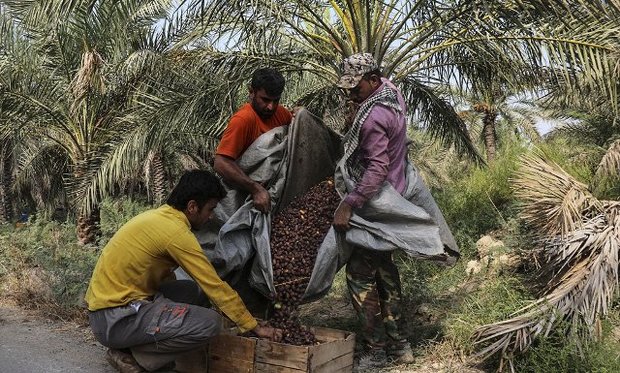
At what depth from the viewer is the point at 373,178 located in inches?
148

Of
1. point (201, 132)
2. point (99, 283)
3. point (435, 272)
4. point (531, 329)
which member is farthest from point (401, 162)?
point (201, 132)

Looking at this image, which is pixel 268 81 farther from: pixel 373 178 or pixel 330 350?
pixel 330 350

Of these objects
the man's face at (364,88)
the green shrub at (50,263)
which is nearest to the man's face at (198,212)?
the man's face at (364,88)

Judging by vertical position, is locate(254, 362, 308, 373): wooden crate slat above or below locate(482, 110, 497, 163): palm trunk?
below

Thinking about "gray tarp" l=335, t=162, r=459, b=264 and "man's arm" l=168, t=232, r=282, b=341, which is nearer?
"man's arm" l=168, t=232, r=282, b=341

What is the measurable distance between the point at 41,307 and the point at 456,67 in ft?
18.3

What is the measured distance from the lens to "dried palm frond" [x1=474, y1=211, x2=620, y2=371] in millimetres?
3781

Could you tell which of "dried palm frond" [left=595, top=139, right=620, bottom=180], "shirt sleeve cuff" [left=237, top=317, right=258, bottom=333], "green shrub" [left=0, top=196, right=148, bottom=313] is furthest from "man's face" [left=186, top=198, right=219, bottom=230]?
"dried palm frond" [left=595, top=139, right=620, bottom=180]

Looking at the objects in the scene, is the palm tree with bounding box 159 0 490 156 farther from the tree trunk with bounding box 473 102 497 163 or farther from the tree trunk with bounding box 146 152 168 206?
the tree trunk with bounding box 473 102 497 163

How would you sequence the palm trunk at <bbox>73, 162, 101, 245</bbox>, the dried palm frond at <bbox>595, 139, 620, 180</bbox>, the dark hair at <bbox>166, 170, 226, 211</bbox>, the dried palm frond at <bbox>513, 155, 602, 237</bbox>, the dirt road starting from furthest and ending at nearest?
the palm trunk at <bbox>73, 162, 101, 245</bbox> < the dried palm frond at <bbox>595, 139, 620, 180</bbox> < the dried palm frond at <bbox>513, 155, 602, 237</bbox> < the dirt road < the dark hair at <bbox>166, 170, 226, 211</bbox>

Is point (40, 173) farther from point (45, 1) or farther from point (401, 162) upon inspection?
point (401, 162)

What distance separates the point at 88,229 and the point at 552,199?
8893 mm

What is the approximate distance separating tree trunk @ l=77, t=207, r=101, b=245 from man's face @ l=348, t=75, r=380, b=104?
823 centimetres

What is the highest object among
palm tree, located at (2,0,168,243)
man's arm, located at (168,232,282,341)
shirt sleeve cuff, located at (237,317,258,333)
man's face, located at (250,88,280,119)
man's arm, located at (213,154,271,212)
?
palm tree, located at (2,0,168,243)
